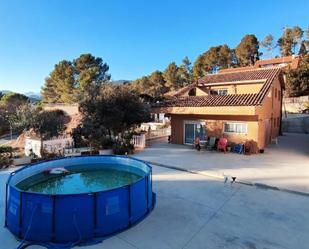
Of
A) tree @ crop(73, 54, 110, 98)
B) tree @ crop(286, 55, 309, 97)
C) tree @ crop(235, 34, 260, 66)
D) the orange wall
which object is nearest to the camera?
the orange wall

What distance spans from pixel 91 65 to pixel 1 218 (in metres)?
46.6

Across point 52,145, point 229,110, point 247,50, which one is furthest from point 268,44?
point 52,145

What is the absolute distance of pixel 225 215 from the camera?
23.2 feet

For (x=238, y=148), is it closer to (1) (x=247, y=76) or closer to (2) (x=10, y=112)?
(1) (x=247, y=76)

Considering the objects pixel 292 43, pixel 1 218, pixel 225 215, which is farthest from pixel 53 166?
pixel 292 43

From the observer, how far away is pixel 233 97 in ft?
55.8

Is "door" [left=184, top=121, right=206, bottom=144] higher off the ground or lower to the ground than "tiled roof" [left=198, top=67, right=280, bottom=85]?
lower

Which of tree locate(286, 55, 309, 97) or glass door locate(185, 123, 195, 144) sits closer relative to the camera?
glass door locate(185, 123, 195, 144)

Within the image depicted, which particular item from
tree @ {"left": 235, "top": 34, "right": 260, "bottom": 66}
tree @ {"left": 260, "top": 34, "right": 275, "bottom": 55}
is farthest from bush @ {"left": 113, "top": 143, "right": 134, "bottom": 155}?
tree @ {"left": 260, "top": 34, "right": 275, "bottom": 55}

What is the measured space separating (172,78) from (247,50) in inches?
716

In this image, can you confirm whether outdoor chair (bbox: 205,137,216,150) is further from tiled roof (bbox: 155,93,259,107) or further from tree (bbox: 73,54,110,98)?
tree (bbox: 73,54,110,98)

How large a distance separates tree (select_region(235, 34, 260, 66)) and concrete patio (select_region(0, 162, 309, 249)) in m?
50.0

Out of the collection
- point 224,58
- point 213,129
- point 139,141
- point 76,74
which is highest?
point 224,58

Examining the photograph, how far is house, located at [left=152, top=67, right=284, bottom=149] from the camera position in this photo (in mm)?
15891
